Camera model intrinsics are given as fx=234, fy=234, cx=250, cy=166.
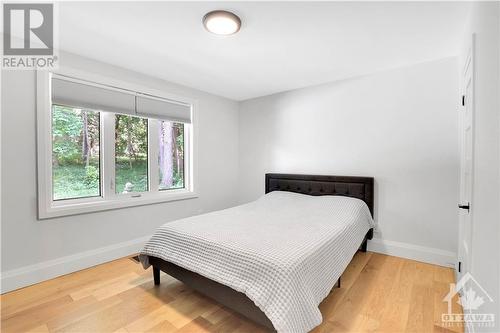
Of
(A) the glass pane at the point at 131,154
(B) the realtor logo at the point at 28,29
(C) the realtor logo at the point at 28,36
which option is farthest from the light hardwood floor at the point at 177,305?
(B) the realtor logo at the point at 28,29

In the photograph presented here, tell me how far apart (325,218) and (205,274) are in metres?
1.29

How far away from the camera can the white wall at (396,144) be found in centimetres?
256

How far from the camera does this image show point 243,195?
4.32 m

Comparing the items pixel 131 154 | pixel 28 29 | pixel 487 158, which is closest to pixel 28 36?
pixel 28 29

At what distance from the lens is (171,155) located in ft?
11.6

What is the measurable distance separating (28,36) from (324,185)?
3.58 m

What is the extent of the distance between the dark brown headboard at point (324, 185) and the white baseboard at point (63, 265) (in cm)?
212

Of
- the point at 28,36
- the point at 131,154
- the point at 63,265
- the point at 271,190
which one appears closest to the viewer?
the point at 28,36

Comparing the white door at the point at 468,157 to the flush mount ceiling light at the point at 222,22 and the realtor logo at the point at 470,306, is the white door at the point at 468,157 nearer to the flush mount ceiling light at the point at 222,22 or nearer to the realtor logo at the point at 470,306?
the realtor logo at the point at 470,306

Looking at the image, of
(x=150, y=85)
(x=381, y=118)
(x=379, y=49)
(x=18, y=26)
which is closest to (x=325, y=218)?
(x=381, y=118)

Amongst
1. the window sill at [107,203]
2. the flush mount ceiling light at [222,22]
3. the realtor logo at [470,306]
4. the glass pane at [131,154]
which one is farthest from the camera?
the glass pane at [131,154]

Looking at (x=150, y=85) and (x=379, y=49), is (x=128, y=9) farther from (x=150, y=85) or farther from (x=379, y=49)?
(x=379, y=49)

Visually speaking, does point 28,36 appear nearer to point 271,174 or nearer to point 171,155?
point 171,155

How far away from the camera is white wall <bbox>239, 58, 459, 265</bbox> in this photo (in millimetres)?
2557
